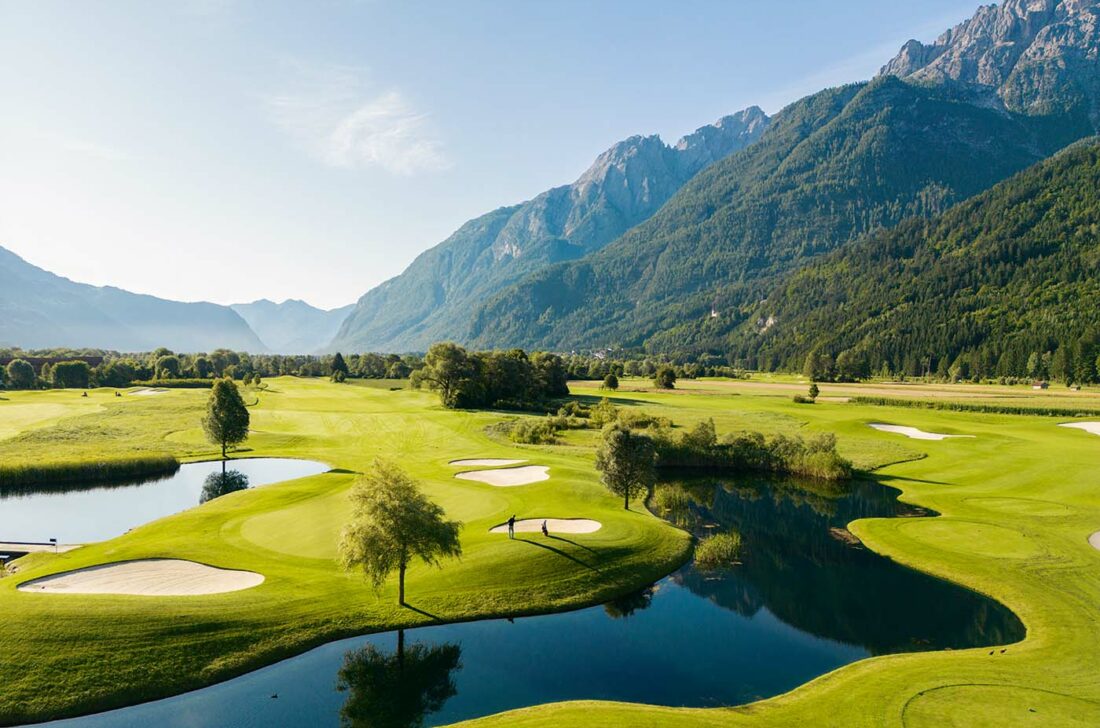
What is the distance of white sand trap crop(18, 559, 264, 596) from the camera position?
2889 centimetres

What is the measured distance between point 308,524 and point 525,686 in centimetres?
2411

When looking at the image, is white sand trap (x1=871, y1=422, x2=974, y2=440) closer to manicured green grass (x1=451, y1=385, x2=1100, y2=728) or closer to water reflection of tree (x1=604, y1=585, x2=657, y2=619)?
manicured green grass (x1=451, y1=385, x2=1100, y2=728)

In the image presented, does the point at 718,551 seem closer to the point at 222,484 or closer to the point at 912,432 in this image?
the point at 222,484

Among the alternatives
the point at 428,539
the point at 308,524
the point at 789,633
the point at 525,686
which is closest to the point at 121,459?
the point at 308,524

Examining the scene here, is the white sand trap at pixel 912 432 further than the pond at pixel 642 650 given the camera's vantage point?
Yes

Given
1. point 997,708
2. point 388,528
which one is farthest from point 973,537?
point 388,528

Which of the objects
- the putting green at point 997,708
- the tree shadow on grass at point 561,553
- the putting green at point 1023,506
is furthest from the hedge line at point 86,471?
the putting green at point 1023,506

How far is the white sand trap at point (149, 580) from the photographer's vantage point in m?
28.9

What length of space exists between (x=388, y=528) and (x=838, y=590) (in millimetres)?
27697

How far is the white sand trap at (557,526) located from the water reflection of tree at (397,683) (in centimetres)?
1319

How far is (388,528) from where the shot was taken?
26359 millimetres

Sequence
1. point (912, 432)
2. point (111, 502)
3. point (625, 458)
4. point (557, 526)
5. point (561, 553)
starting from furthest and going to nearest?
point (912, 432), point (111, 502), point (625, 458), point (557, 526), point (561, 553)

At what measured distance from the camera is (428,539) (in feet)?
90.0

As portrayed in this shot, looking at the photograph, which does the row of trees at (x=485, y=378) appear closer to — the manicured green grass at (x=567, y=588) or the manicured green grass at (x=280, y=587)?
the manicured green grass at (x=567, y=588)
